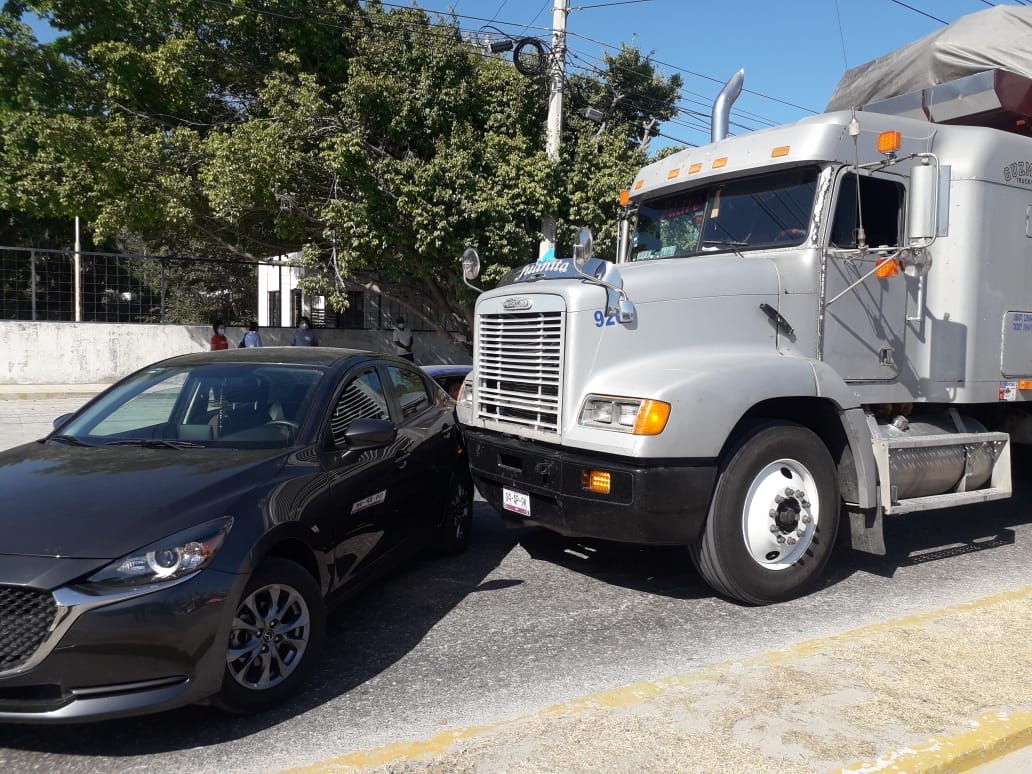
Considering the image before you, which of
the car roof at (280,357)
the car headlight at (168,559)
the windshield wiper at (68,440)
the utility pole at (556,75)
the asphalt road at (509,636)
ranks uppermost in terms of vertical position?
the utility pole at (556,75)

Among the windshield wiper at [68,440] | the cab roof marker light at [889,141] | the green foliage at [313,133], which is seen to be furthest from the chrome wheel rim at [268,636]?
the green foliage at [313,133]

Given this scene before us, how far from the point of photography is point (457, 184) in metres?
14.9

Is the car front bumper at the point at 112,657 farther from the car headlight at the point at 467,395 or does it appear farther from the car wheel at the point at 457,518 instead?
the car headlight at the point at 467,395

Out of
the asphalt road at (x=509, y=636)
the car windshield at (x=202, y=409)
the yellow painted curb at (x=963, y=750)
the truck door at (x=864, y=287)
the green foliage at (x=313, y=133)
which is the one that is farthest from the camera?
the green foliage at (x=313, y=133)

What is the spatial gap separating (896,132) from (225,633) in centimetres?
498

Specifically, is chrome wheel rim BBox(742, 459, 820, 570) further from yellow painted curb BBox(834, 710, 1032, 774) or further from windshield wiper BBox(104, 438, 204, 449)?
windshield wiper BBox(104, 438, 204, 449)

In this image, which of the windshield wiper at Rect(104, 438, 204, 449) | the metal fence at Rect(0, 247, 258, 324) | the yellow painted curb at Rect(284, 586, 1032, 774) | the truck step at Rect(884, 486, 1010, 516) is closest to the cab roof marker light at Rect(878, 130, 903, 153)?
the truck step at Rect(884, 486, 1010, 516)

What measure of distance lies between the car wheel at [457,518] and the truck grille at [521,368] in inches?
25.9

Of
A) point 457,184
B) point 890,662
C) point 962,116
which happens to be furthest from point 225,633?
point 457,184

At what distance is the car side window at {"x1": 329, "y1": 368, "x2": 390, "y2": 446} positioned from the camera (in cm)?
458

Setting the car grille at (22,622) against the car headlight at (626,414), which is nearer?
the car grille at (22,622)

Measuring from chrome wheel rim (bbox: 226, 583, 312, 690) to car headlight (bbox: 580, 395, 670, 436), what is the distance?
6.24 feet

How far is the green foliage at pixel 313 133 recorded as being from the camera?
14898 millimetres

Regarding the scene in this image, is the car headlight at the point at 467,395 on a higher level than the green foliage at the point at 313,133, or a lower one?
Result: lower
